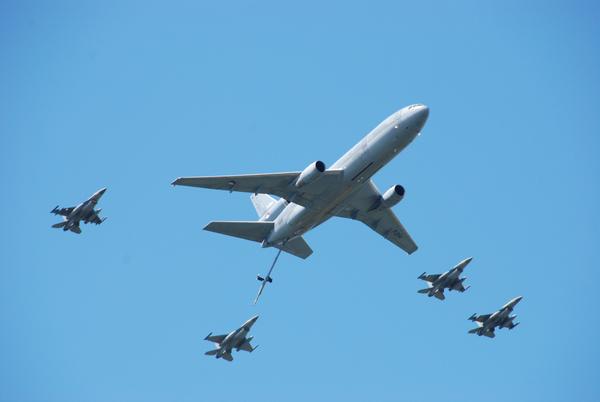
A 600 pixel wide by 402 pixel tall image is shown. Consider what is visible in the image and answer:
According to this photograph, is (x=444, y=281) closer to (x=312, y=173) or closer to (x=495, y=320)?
(x=495, y=320)

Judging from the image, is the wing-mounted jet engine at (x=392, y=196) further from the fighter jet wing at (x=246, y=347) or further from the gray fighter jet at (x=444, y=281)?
the fighter jet wing at (x=246, y=347)

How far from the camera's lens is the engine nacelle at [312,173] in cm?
4984

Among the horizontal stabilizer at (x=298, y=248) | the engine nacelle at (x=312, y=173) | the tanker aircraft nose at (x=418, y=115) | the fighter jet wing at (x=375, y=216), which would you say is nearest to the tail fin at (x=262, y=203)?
the horizontal stabilizer at (x=298, y=248)

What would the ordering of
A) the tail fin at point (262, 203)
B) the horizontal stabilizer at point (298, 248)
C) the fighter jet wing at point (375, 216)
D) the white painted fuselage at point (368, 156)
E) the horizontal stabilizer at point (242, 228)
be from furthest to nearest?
1. the tail fin at point (262, 203)
2. the horizontal stabilizer at point (298, 248)
3. the horizontal stabilizer at point (242, 228)
4. the fighter jet wing at point (375, 216)
5. the white painted fuselage at point (368, 156)

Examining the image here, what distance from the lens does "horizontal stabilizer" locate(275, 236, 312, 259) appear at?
192 ft

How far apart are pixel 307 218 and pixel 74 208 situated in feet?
59.8

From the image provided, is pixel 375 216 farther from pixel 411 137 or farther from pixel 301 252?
pixel 411 137

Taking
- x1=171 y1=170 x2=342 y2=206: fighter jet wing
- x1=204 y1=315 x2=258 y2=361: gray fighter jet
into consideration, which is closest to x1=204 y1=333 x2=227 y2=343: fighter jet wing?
x1=204 y1=315 x2=258 y2=361: gray fighter jet

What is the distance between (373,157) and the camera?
49688 millimetres

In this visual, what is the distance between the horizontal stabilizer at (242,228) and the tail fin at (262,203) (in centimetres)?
302

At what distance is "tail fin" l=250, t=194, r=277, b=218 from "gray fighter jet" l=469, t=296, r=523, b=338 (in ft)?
53.1

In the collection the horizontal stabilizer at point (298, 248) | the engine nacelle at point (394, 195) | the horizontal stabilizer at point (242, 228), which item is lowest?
the engine nacelle at point (394, 195)

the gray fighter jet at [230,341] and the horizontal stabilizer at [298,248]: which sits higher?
the horizontal stabilizer at [298,248]

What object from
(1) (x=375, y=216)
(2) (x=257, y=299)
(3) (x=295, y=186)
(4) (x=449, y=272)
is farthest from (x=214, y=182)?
(4) (x=449, y=272)
